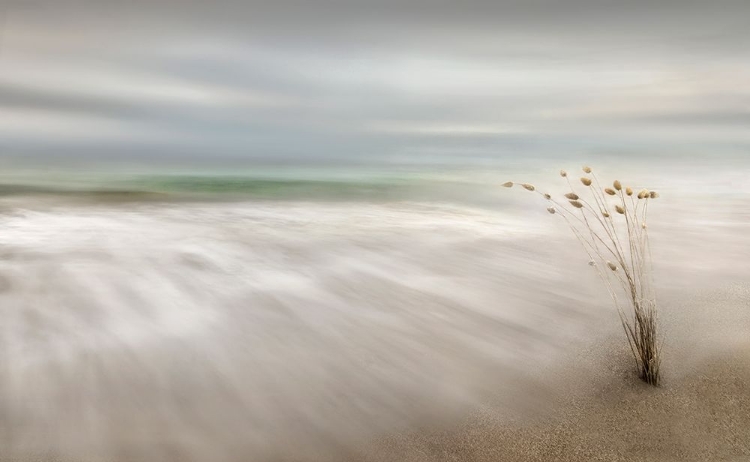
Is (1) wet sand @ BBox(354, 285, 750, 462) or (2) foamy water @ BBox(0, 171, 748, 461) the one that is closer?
(1) wet sand @ BBox(354, 285, 750, 462)

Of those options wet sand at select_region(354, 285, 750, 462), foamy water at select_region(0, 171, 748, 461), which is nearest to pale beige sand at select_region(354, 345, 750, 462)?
wet sand at select_region(354, 285, 750, 462)

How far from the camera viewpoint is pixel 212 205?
31.6 feet

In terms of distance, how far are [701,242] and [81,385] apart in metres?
5.14

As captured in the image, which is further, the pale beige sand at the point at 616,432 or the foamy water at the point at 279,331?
the foamy water at the point at 279,331

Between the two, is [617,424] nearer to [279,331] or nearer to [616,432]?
[616,432]

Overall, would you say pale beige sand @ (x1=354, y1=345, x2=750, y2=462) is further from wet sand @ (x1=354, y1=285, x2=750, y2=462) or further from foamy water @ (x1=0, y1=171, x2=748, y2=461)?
foamy water @ (x1=0, y1=171, x2=748, y2=461)

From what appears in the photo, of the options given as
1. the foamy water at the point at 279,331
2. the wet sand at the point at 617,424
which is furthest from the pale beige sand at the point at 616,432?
the foamy water at the point at 279,331

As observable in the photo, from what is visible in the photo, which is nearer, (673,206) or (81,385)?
(81,385)

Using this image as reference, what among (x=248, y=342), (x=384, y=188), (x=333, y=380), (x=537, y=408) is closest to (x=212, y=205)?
(x=384, y=188)

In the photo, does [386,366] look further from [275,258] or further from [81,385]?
[275,258]

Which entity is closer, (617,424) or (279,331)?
(617,424)

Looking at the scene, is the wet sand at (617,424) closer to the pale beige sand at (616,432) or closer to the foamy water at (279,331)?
the pale beige sand at (616,432)

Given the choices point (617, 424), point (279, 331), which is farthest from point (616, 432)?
point (279, 331)

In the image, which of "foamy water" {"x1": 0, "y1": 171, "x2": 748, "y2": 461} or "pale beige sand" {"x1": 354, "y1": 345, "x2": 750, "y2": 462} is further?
"foamy water" {"x1": 0, "y1": 171, "x2": 748, "y2": 461}
